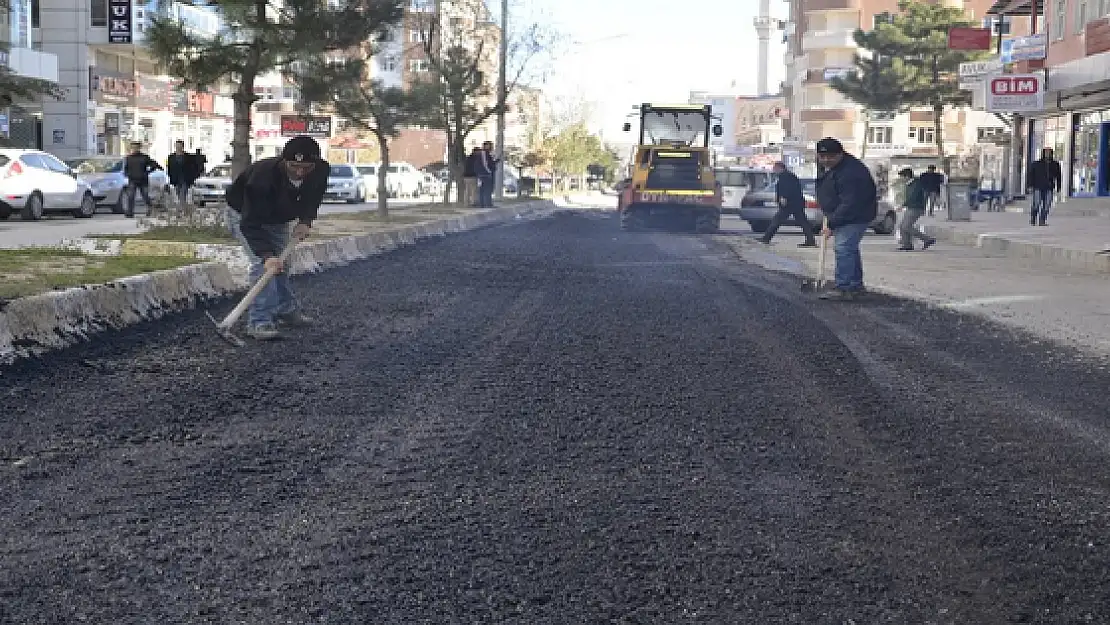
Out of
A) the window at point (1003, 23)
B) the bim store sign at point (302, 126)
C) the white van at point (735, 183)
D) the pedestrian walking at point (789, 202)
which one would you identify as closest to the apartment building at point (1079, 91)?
the window at point (1003, 23)

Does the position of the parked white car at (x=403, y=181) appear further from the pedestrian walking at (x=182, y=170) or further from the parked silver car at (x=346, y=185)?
the pedestrian walking at (x=182, y=170)

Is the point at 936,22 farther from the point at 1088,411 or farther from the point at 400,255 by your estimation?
the point at 1088,411

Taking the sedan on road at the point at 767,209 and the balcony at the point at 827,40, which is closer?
the sedan on road at the point at 767,209

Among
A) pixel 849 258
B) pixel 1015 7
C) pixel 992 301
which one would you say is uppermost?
pixel 1015 7

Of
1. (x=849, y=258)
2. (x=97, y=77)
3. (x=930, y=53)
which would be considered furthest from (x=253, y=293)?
(x=930, y=53)

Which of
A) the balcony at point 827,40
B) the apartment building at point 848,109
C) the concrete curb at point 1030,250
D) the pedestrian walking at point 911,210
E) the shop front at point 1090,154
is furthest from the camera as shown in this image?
the balcony at point 827,40

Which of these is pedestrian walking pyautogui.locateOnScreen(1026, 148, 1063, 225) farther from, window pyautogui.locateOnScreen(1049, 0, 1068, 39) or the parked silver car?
the parked silver car

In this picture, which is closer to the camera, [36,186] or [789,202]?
[36,186]

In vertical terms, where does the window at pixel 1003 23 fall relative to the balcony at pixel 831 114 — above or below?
above

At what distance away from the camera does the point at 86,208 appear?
1117 inches

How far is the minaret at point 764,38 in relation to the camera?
182613 mm

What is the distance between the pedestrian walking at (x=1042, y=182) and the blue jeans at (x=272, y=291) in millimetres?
26084

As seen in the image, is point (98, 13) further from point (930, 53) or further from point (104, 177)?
point (930, 53)

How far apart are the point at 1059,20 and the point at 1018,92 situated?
6429 millimetres
